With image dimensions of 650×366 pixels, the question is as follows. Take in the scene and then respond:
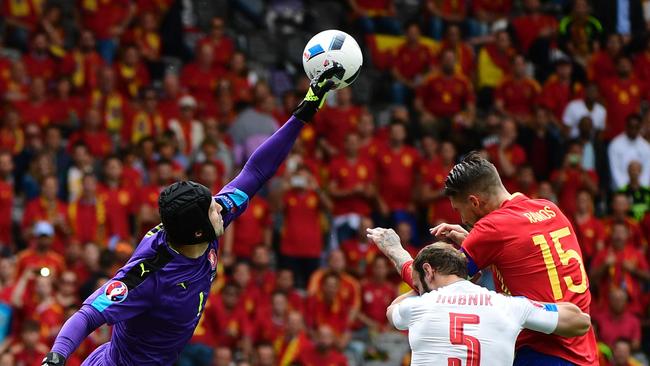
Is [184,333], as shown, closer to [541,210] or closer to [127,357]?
[127,357]

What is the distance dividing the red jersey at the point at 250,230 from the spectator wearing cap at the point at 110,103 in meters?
2.38

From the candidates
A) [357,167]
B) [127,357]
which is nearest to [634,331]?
[357,167]

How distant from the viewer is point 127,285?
7562 millimetres

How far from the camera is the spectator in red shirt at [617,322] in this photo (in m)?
15.6

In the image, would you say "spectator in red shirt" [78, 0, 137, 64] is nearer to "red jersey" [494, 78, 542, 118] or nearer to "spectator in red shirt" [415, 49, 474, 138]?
"spectator in red shirt" [415, 49, 474, 138]

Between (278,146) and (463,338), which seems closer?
(463,338)

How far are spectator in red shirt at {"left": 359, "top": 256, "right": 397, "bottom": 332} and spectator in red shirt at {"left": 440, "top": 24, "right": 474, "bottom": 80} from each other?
184 inches

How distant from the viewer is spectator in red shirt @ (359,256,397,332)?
15.8m

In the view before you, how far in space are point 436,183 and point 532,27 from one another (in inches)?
179

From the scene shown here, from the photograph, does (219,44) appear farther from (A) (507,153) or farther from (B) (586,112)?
(B) (586,112)

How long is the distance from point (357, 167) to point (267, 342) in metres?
3.30

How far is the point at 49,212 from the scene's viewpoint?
15.3 m

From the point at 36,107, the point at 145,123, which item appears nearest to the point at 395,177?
the point at 145,123

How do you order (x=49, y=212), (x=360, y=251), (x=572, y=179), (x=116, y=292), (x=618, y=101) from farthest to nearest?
(x=618, y=101) < (x=572, y=179) < (x=360, y=251) < (x=49, y=212) < (x=116, y=292)
